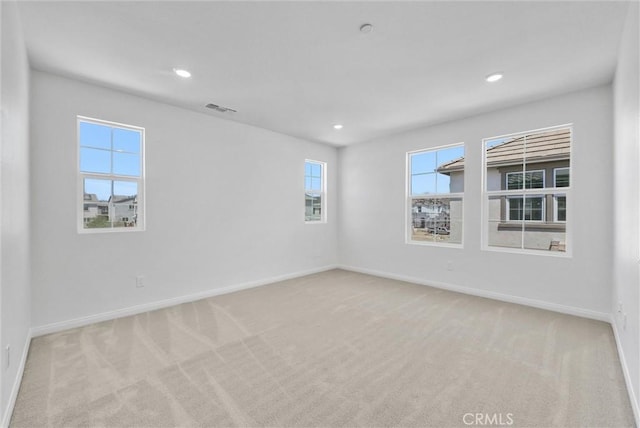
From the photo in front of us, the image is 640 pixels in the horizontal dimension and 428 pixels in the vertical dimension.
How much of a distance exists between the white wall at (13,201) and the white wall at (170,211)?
1.27ft

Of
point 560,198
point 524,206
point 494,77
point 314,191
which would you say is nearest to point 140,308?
point 314,191

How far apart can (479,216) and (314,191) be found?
9.39 feet

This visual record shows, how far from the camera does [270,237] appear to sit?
4703 millimetres

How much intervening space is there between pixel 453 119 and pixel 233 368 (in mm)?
4140

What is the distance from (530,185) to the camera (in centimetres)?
362

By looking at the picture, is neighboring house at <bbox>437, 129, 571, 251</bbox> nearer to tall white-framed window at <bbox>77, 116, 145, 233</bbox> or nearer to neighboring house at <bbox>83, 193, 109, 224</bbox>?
tall white-framed window at <bbox>77, 116, 145, 233</bbox>

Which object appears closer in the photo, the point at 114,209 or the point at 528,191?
the point at 114,209

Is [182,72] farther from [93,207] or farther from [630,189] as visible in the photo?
[630,189]

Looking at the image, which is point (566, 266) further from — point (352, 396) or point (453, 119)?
point (352, 396)

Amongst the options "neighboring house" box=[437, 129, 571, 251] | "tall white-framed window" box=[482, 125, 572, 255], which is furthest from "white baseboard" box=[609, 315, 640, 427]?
"neighboring house" box=[437, 129, 571, 251]

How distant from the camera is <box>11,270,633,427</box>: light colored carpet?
1.67 metres

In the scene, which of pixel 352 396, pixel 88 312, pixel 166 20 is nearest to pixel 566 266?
pixel 352 396

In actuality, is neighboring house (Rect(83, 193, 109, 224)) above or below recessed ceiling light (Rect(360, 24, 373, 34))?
below

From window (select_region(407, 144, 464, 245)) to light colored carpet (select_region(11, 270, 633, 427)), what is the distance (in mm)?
1429
